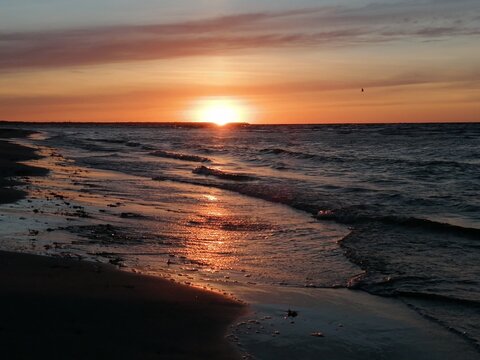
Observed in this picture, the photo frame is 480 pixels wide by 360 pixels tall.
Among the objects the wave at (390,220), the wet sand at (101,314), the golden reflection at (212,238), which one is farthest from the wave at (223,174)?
the wet sand at (101,314)

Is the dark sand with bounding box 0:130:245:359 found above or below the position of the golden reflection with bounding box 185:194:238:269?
above

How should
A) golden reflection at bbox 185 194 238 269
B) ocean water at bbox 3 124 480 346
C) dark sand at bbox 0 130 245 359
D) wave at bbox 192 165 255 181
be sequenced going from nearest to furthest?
dark sand at bbox 0 130 245 359
ocean water at bbox 3 124 480 346
golden reflection at bbox 185 194 238 269
wave at bbox 192 165 255 181

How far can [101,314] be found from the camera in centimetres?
606

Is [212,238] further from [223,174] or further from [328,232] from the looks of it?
[223,174]

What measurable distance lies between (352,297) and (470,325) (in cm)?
155

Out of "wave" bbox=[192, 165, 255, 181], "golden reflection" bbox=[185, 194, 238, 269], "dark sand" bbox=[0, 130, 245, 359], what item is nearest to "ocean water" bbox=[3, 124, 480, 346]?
"golden reflection" bbox=[185, 194, 238, 269]

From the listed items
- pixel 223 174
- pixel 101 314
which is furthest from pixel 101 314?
pixel 223 174

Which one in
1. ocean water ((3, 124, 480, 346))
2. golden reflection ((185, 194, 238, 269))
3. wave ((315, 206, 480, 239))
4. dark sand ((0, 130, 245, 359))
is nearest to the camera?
dark sand ((0, 130, 245, 359))

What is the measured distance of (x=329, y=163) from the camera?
3133cm

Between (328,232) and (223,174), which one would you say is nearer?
(328,232)

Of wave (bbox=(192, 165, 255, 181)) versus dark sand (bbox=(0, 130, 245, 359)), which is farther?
wave (bbox=(192, 165, 255, 181))

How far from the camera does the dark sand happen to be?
204 inches

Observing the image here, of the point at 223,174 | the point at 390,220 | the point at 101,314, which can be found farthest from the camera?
the point at 223,174

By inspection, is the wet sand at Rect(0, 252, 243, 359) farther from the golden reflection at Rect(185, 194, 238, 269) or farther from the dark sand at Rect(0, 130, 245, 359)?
the golden reflection at Rect(185, 194, 238, 269)
